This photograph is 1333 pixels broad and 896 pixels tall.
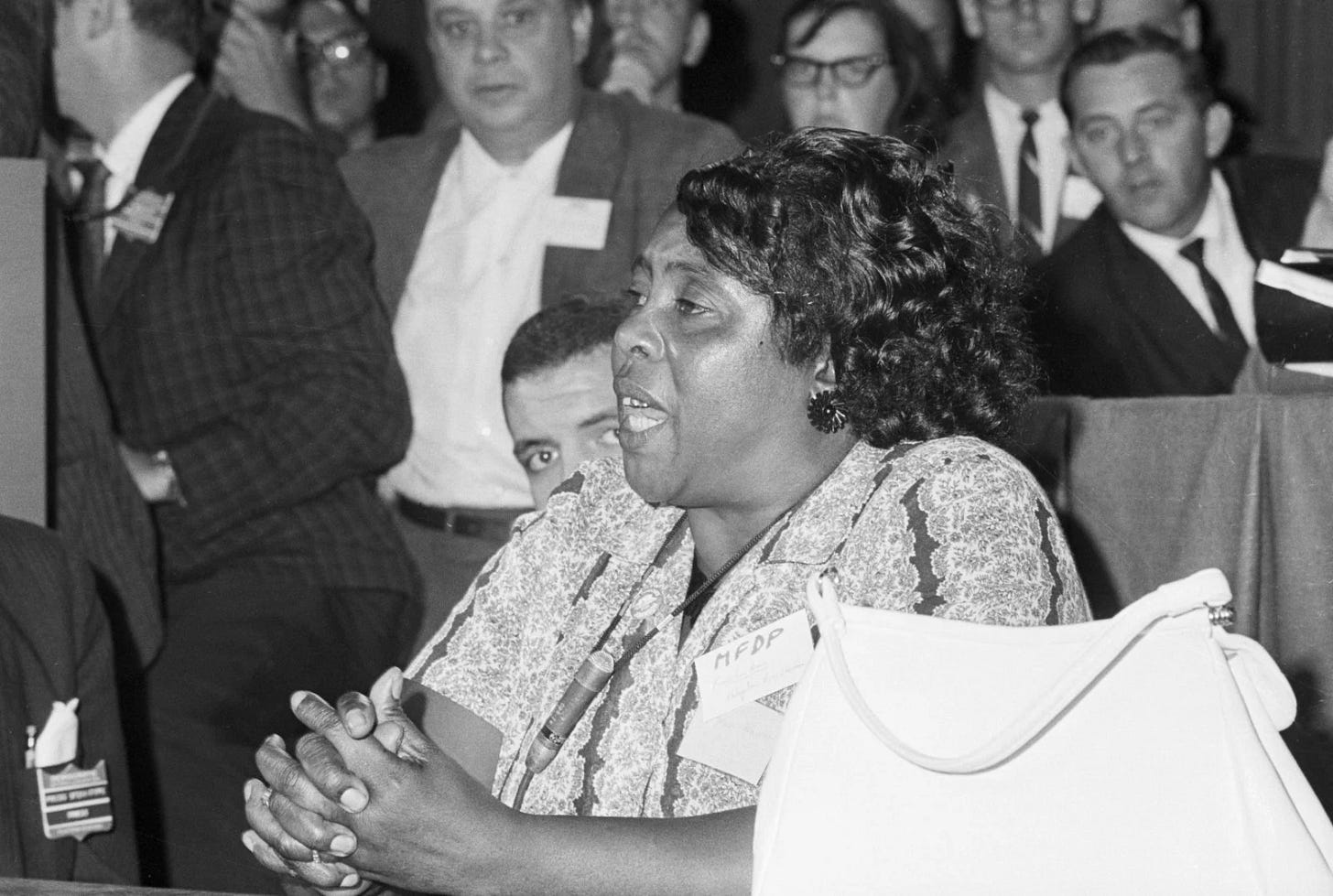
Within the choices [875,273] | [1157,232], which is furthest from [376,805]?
[1157,232]

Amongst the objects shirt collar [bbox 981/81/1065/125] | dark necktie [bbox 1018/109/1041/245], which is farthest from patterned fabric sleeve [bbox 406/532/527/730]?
shirt collar [bbox 981/81/1065/125]

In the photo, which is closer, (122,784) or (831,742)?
(831,742)

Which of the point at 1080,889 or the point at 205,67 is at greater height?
the point at 205,67

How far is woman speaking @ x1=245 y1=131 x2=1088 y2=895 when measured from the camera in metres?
1.52

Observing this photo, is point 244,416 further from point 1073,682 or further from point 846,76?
point 1073,682

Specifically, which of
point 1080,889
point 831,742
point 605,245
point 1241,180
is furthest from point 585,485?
point 1241,180

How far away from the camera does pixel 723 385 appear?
1.78 metres

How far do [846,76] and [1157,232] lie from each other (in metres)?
0.78

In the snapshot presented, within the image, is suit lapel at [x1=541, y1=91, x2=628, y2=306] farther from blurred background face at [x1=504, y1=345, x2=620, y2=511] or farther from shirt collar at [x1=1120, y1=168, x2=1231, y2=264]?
shirt collar at [x1=1120, y1=168, x2=1231, y2=264]

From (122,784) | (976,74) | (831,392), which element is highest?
(976,74)

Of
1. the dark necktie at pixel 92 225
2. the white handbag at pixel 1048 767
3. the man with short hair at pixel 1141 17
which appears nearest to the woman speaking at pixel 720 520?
the white handbag at pixel 1048 767

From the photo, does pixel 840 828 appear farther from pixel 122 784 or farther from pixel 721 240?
pixel 122 784

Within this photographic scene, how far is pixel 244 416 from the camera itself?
10.0 ft

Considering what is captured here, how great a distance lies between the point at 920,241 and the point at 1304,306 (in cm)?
88
